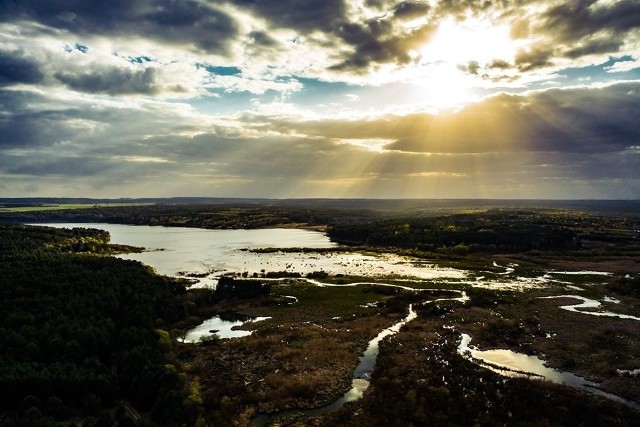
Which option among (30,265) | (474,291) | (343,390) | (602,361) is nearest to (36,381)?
(343,390)

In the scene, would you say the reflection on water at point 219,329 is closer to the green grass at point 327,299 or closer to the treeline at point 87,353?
the treeline at point 87,353

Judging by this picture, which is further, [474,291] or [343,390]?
Result: [474,291]

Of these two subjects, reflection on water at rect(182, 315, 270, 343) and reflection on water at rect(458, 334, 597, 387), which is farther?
reflection on water at rect(182, 315, 270, 343)

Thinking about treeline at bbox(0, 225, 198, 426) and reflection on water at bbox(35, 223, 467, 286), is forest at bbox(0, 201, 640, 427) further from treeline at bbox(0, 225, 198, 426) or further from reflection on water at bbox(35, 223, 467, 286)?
reflection on water at bbox(35, 223, 467, 286)

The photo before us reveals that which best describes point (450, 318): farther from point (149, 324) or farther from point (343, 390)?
point (149, 324)

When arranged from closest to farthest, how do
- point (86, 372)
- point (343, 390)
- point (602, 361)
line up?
point (86, 372)
point (343, 390)
point (602, 361)

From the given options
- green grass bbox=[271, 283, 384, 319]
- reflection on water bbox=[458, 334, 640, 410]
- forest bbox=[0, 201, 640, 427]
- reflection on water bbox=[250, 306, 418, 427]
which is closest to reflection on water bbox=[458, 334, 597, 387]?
reflection on water bbox=[458, 334, 640, 410]

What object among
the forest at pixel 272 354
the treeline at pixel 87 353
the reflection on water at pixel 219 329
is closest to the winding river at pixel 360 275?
the reflection on water at pixel 219 329
